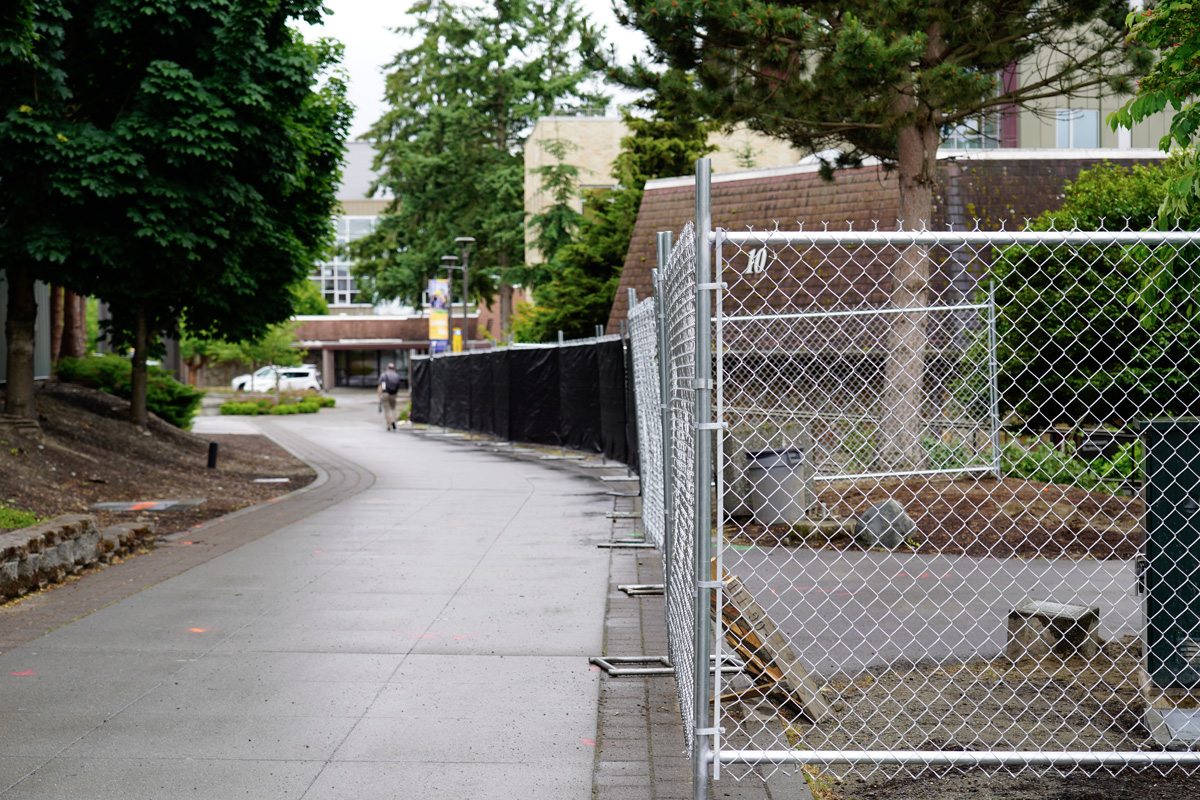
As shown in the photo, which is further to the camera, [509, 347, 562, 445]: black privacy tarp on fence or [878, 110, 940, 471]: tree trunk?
[509, 347, 562, 445]: black privacy tarp on fence

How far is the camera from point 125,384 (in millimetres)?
21953

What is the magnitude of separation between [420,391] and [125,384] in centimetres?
1298

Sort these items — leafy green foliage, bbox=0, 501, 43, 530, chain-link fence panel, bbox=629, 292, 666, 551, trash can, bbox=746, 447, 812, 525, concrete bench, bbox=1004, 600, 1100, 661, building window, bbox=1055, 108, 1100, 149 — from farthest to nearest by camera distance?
building window, bbox=1055, 108, 1100, 149, trash can, bbox=746, 447, 812, 525, leafy green foliage, bbox=0, 501, 43, 530, chain-link fence panel, bbox=629, 292, 666, 551, concrete bench, bbox=1004, 600, 1100, 661

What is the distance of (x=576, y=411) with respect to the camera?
1983 centimetres

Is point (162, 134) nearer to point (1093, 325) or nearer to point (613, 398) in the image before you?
point (613, 398)

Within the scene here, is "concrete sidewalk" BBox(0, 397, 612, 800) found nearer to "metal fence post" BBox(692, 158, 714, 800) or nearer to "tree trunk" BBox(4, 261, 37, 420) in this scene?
"metal fence post" BBox(692, 158, 714, 800)

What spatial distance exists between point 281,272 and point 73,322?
25.9ft

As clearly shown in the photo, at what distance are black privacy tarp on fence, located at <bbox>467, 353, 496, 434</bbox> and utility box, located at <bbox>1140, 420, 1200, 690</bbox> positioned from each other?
20669 mm

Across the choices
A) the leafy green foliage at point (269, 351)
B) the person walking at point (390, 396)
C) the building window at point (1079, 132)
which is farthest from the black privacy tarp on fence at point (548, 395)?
the leafy green foliage at point (269, 351)

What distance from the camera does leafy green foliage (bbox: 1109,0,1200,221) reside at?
14.6 feet

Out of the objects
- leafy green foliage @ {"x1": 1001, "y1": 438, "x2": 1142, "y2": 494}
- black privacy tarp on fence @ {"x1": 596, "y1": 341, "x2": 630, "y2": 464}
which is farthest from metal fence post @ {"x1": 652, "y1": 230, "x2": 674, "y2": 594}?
black privacy tarp on fence @ {"x1": 596, "y1": 341, "x2": 630, "y2": 464}

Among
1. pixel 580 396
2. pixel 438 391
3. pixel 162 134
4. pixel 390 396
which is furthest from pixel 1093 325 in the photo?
pixel 390 396

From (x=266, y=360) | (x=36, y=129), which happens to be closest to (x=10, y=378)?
(x=36, y=129)

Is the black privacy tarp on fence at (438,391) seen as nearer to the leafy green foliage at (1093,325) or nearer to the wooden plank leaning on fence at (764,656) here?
→ the leafy green foliage at (1093,325)
